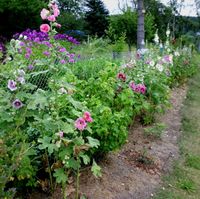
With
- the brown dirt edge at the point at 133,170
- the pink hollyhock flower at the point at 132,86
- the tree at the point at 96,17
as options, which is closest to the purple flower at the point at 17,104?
the brown dirt edge at the point at 133,170

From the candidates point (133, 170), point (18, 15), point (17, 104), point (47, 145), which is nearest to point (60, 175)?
point (47, 145)

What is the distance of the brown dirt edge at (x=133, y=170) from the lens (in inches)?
126

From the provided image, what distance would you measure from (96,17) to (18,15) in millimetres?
8138

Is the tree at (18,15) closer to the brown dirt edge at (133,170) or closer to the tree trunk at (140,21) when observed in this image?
→ the tree trunk at (140,21)

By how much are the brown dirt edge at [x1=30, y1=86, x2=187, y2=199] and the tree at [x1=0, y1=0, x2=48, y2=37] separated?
11.9m

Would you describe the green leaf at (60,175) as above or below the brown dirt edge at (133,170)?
above

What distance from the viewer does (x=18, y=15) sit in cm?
1609

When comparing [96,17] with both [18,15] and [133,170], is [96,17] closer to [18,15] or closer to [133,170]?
[18,15]

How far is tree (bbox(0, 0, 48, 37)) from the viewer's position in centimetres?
1541

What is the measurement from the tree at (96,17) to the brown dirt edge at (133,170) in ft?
61.1

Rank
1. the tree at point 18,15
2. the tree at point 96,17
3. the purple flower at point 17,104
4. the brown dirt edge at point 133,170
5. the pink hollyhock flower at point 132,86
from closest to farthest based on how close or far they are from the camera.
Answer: the purple flower at point 17,104 → the brown dirt edge at point 133,170 → the pink hollyhock flower at point 132,86 → the tree at point 18,15 → the tree at point 96,17

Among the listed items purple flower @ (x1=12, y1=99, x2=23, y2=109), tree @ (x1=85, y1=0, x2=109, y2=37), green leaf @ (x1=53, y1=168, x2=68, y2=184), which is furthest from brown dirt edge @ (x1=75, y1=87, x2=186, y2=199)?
tree @ (x1=85, y1=0, x2=109, y2=37)

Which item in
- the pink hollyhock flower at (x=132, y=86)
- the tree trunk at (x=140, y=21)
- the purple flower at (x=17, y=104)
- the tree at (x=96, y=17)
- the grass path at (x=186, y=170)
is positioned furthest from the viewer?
the tree at (x=96, y=17)

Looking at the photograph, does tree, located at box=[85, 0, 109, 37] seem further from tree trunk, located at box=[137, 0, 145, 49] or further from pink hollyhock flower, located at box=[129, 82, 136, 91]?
pink hollyhock flower, located at box=[129, 82, 136, 91]
